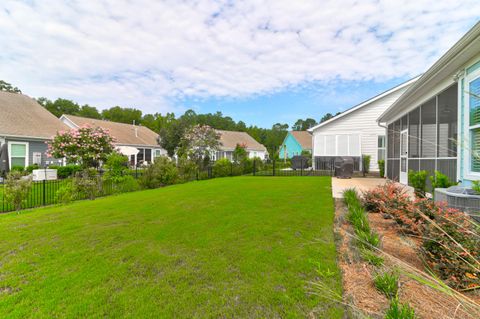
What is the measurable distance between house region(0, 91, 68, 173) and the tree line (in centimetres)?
940

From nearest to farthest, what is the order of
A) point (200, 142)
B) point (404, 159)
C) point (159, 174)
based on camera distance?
point (404, 159) < point (159, 174) < point (200, 142)

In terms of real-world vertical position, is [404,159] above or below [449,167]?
above

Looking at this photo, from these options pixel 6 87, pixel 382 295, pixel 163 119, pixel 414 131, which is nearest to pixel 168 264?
pixel 382 295

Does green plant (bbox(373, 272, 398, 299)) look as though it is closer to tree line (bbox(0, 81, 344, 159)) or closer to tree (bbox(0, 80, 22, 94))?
tree line (bbox(0, 81, 344, 159))

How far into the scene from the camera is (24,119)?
53.3 feet

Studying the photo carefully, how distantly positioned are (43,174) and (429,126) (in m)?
17.9

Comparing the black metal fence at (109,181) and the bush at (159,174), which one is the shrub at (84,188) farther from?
the bush at (159,174)

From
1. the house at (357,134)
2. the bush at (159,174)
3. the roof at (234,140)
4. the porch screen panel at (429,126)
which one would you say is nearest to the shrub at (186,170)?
the bush at (159,174)

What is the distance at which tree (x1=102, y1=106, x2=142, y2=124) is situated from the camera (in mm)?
44938

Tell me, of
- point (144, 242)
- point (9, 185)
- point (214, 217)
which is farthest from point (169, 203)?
point (9, 185)

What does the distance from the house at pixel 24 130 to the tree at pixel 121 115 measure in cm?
2748

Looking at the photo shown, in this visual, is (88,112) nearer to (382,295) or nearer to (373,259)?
(373,259)

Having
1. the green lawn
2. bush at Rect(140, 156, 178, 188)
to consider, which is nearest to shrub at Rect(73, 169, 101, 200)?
bush at Rect(140, 156, 178, 188)

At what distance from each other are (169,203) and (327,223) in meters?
4.14
